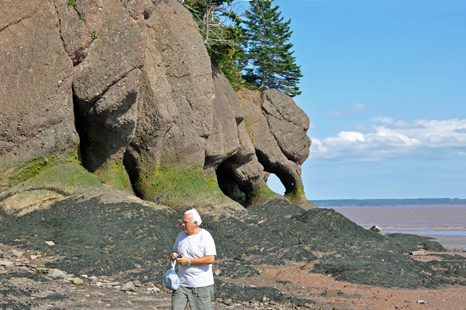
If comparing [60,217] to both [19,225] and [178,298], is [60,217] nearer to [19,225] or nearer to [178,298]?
[19,225]

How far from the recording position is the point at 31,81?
46.7ft

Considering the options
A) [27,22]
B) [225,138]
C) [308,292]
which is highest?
[27,22]

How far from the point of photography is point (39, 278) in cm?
885

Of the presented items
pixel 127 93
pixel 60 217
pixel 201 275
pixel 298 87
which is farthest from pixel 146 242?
pixel 298 87

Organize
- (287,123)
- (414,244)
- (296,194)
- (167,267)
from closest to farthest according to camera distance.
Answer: (167,267), (414,244), (287,123), (296,194)

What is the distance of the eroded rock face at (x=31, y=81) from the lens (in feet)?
46.2

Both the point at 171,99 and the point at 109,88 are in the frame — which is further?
the point at 171,99

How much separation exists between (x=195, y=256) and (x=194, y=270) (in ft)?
0.57

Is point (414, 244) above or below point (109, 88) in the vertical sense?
below

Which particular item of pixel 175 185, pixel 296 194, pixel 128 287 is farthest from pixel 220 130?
pixel 128 287

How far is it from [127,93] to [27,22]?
3710 millimetres

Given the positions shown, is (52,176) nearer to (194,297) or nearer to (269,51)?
(194,297)

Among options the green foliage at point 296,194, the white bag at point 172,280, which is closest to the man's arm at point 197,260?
the white bag at point 172,280

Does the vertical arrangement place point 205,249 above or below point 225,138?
below
